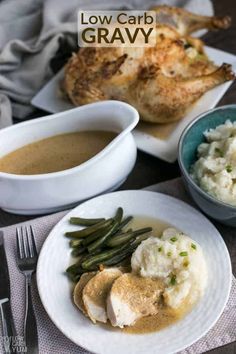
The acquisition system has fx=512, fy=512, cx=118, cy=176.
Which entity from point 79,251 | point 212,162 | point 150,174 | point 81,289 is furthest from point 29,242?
point 212,162

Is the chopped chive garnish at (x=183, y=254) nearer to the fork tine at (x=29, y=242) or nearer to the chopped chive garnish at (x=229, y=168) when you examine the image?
the chopped chive garnish at (x=229, y=168)

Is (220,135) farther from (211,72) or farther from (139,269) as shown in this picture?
(139,269)

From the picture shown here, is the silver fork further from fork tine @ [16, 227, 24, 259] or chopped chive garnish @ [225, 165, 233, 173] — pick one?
chopped chive garnish @ [225, 165, 233, 173]

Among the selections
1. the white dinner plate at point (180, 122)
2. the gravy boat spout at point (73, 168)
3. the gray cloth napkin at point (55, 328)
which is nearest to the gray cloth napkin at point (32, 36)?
the white dinner plate at point (180, 122)

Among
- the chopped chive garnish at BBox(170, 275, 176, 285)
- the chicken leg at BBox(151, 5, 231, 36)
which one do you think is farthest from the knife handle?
the chicken leg at BBox(151, 5, 231, 36)

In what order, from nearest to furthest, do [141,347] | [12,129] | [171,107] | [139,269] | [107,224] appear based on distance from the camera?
[141,347]
[139,269]
[107,224]
[12,129]
[171,107]

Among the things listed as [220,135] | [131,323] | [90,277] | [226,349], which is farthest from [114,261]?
[220,135]
